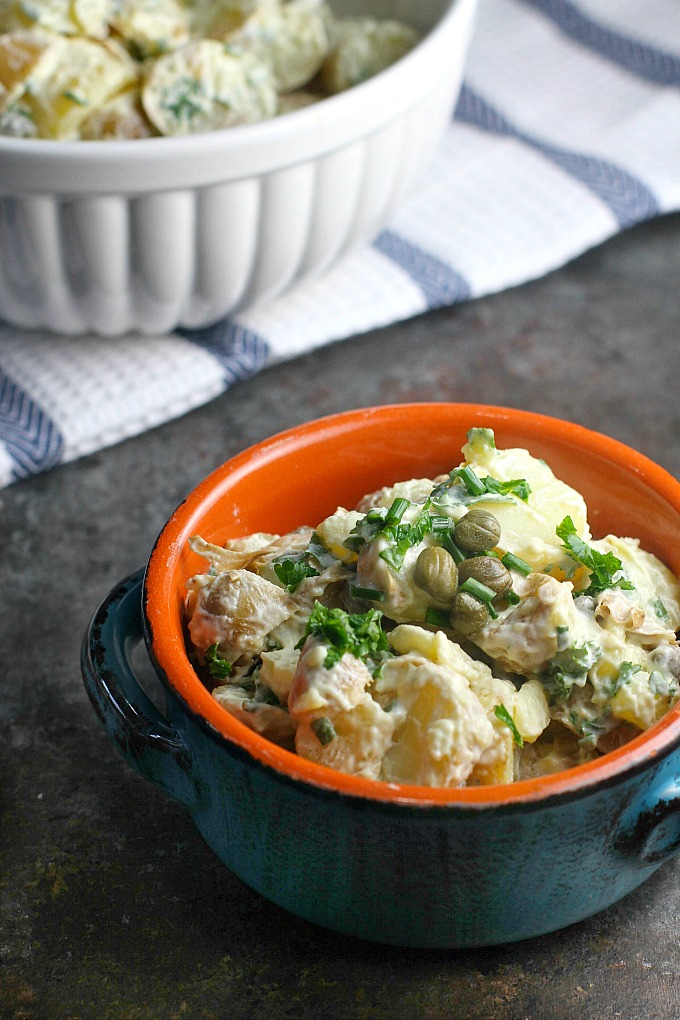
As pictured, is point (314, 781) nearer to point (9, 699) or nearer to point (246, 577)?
point (246, 577)

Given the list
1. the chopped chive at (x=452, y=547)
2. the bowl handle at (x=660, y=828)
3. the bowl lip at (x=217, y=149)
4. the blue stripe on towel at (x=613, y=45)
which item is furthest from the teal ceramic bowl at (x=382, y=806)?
the blue stripe on towel at (x=613, y=45)

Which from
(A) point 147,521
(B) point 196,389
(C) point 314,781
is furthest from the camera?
(B) point 196,389

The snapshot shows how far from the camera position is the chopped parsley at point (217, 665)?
38.6 inches

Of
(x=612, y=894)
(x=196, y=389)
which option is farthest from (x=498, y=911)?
(x=196, y=389)

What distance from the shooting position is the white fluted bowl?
1.48 meters

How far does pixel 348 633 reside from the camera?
0.91 m

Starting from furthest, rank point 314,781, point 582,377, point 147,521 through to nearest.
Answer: point 582,377 → point 147,521 → point 314,781

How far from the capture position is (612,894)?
3.16ft

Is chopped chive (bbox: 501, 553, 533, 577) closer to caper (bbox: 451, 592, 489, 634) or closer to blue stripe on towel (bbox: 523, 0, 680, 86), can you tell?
caper (bbox: 451, 592, 489, 634)

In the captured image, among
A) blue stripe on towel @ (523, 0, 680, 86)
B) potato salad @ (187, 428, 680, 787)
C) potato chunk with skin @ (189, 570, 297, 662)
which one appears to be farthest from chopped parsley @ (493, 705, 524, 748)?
blue stripe on towel @ (523, 0, 680, 86)

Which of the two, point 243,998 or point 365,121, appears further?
point 365,121

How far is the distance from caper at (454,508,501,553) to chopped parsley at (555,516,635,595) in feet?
0.24

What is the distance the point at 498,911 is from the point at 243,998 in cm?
25

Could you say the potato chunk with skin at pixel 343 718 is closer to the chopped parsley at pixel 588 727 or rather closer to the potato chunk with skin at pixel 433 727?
the potato chunk with skin at pixel 433 727
